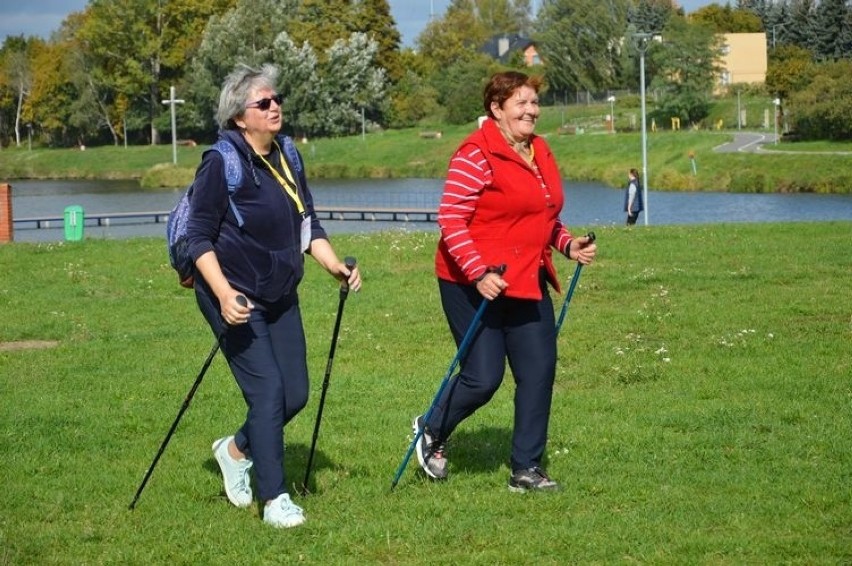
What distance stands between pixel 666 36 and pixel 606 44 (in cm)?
1720

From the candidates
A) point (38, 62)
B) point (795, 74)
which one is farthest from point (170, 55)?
point (795, 74)

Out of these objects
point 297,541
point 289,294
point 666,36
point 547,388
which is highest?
point 666,36

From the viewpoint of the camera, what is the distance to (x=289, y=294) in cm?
730

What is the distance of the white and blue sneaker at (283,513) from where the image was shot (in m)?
7.12

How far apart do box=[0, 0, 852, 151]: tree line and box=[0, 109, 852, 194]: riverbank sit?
4.01m

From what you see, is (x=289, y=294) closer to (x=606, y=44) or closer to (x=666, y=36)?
(x=666, y=36)

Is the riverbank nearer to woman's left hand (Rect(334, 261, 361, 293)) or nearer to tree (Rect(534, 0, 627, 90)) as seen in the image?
tree (Rect(534, 0, 627, 90))

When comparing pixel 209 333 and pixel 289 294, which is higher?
pixel 289 294

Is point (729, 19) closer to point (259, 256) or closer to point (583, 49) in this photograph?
point (583, 49)

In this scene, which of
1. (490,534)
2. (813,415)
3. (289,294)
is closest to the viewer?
(490,534)

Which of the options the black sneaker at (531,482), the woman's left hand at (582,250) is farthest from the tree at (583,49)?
the black sneaker at (531,482)

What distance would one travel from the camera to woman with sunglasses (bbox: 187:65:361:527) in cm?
706

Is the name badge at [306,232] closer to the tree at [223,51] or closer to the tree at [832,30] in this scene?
the tree at [223,51]

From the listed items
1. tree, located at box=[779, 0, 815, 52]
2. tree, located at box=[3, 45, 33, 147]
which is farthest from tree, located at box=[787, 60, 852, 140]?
tree, located at box=[3, 45, 33, 147]
